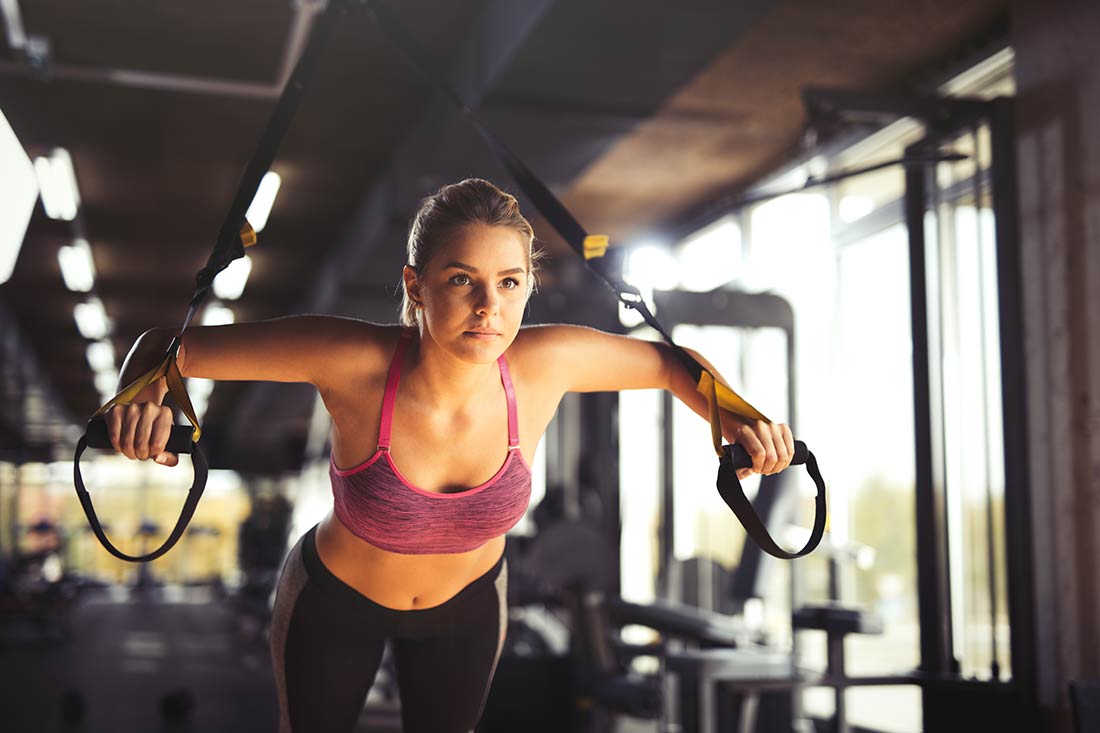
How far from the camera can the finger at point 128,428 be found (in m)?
1.20

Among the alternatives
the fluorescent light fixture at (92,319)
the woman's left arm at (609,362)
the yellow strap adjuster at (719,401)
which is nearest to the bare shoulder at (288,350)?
the woman's left arm at (609,362)

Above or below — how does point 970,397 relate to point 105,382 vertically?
below

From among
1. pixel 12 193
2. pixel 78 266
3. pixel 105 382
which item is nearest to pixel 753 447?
pixel 12 193

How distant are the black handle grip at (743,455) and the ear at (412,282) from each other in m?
0.51

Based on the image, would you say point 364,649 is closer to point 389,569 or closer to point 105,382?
point 389,569

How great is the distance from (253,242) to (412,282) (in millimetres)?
287

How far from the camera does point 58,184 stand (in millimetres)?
6160

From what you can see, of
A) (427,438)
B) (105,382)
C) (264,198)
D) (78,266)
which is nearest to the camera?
(427,438)

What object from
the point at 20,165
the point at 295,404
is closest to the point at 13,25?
the point at 20,165

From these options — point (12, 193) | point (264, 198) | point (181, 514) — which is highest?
point (264, 198)

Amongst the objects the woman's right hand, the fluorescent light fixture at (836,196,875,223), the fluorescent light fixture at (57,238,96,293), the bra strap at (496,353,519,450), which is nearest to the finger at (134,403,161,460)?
the woman's right hand

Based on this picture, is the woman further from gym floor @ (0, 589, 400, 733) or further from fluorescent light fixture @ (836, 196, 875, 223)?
fluorescent light fixture @ (836, 196, 875, 223)

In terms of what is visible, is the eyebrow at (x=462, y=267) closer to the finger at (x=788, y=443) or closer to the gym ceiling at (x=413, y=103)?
the finger at (x=788, y=443)

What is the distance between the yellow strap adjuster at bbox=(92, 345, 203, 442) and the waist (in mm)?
389
